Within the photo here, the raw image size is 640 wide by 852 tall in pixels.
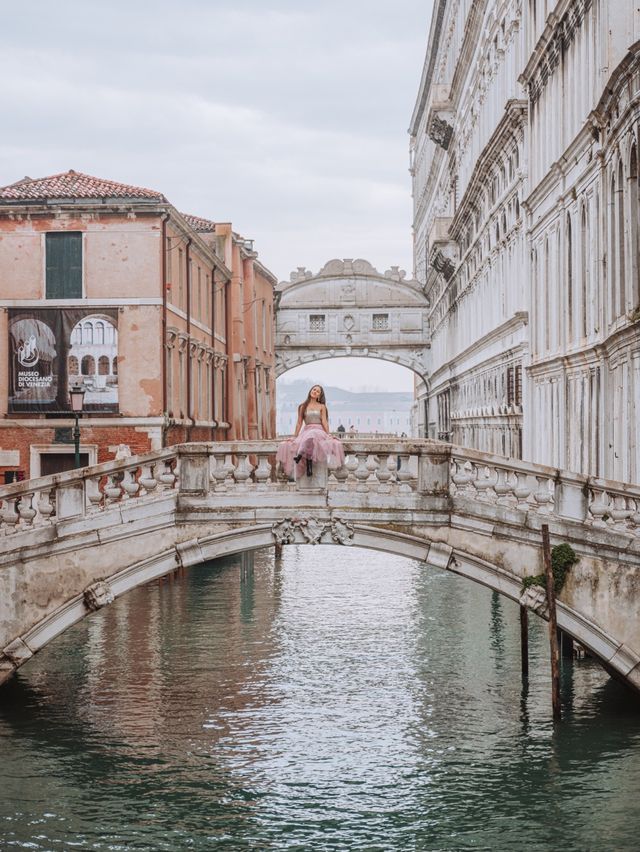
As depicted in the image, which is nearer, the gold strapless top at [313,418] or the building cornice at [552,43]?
the gold strapless top at [313,418]

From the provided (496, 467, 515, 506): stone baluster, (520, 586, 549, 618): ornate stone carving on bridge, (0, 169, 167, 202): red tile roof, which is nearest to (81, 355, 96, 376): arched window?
(0, 169, 167, 202): red tile roof

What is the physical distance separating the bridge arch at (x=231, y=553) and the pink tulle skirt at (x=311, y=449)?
863 mm

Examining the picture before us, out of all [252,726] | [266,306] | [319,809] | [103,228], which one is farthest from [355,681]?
[266,306]

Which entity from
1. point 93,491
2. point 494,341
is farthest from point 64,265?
point 93,491

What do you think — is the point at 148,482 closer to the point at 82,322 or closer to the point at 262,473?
the point at 262,473

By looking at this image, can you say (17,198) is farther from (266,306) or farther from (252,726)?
(266,306)

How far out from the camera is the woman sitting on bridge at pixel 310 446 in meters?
18.2

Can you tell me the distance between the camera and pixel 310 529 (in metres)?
18.4

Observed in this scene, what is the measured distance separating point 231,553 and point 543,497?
4.12 meters

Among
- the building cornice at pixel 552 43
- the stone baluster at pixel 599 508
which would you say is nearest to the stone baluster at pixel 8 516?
the stone baluster at pixel 599 508

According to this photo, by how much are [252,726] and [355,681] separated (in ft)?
10.5

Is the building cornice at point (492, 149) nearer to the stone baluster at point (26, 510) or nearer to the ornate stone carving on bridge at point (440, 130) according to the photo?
the ornate stone carving on bridge at point (440, 130)

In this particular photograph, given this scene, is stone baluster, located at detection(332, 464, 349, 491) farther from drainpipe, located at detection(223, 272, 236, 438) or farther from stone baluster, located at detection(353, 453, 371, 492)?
drainpipe, located at detection(223, 272, 236, 438)

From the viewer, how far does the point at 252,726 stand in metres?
19.0
